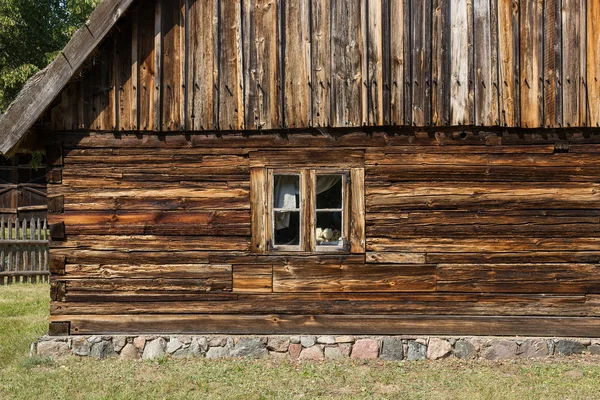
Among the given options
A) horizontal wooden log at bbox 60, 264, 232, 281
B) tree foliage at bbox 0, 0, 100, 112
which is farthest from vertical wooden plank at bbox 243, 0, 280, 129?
tree foliage at bbox 0, 0, 100, 112

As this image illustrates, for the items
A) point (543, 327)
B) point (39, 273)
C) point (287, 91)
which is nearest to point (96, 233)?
point (287, 91)

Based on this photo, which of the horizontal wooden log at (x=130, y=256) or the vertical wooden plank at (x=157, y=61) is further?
the horizontal wooden log at (x=130, y=256)

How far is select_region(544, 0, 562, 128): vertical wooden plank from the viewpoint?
8484 mm

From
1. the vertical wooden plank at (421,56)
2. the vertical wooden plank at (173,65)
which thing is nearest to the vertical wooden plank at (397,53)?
the vertical wooden plank at (421,56)

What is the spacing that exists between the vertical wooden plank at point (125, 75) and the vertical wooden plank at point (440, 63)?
13.4 ft

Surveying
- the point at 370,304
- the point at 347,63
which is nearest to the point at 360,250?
the point at 370,304

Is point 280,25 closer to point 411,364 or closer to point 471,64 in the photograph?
point 471,64

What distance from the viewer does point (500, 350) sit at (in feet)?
28.1

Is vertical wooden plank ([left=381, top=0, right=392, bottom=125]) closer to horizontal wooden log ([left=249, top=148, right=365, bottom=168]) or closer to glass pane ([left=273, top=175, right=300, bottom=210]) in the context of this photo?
horizontal wooden log ([left=249, top=148, right=365, bottom=168])

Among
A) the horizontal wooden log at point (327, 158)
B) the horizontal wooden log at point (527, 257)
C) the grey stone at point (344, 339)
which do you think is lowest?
the grey stone at point (344, 339)

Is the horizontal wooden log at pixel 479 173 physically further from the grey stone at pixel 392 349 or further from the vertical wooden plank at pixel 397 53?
the grey stone at pixel 392 349

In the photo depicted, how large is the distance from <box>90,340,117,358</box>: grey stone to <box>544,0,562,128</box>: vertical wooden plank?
6.63 m

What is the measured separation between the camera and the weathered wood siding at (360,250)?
28.2ft

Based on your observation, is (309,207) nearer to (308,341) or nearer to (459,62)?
(308,341)
